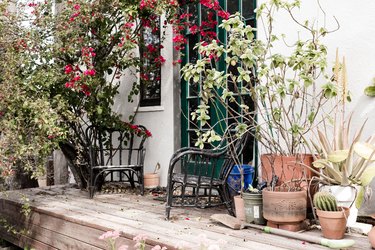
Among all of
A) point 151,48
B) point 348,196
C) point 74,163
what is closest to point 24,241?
point 74,163

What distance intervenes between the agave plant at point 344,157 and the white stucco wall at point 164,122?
2.27 metres

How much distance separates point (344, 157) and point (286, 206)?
0.50m

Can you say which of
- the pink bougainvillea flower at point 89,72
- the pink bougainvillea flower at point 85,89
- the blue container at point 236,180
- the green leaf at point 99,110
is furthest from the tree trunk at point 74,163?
the blue container at point 236,180

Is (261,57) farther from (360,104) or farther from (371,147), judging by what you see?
(371,147)

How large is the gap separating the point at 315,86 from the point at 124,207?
2.06 metres

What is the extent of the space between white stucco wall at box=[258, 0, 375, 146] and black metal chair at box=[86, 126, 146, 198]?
7.94 ft

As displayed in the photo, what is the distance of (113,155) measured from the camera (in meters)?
5.02

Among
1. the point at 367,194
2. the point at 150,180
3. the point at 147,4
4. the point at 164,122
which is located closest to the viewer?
the point at 367,194

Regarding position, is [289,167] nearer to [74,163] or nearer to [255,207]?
[255,207]

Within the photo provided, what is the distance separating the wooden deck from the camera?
2.58m

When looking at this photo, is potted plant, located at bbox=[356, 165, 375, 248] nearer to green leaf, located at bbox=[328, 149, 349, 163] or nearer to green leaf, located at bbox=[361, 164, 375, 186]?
green leaf, located at bbox=[361, 164, 375, 186]

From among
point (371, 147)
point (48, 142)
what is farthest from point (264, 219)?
point (48, 142)

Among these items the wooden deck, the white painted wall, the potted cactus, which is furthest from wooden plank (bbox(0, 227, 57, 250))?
the white painted wall

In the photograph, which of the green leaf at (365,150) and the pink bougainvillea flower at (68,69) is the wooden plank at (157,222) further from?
the pink bougainvillea flower at (68,69)
